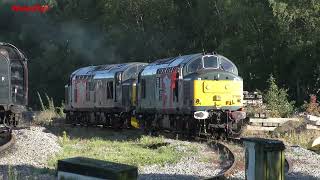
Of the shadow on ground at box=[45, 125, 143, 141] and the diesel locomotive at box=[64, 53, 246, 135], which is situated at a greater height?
the diesel locomotive at box=[64, 53, 246, 135]

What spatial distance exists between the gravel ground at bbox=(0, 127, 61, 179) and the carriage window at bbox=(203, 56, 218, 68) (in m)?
5.72

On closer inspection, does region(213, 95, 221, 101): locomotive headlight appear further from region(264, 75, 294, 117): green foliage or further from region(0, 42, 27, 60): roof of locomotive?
region(0, 42, 27, 60): roof of locomotive

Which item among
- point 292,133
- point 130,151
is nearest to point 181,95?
point 292,133

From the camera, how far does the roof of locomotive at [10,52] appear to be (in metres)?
Answer: 17.8

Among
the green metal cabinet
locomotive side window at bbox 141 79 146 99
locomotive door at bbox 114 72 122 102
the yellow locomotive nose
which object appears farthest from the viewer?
locomotive door at bbox 114 72 122 102

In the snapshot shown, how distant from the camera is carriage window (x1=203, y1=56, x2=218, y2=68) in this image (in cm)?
1797

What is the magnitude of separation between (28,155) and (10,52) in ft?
20.1

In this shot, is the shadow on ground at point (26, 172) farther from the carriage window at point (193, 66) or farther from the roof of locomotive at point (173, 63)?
the roof of locomotive at point (173, 63)

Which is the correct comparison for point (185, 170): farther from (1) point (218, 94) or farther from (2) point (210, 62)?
(2) point (210, 62)

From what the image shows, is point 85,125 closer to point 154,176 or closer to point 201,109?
point 201,109

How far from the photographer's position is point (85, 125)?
2706cm

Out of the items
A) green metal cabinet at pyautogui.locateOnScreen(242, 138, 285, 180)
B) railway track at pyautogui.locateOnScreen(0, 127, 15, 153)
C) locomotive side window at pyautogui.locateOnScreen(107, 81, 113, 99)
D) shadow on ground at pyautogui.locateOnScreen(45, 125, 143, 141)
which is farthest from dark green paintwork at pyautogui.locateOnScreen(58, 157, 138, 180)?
locomotive side window at pyautogui.locateOnScreen(107, 81, 113, 99)

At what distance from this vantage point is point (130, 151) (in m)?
14.1

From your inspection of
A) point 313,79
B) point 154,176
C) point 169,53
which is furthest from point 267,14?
point 154,176
